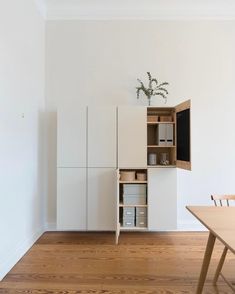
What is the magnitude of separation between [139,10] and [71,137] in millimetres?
2167

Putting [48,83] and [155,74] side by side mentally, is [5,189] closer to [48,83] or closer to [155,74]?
[48,83]

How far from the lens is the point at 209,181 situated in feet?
13.0

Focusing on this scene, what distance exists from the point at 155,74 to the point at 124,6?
43.3 inches

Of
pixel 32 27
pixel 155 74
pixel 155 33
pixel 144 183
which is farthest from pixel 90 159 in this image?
pixel 155 33

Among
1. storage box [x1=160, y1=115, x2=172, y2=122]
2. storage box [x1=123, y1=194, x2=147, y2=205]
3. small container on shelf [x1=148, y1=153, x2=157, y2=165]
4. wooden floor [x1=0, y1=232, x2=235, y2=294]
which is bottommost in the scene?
wooden floor [x1=0, y1=232, x2=235, y2=294]

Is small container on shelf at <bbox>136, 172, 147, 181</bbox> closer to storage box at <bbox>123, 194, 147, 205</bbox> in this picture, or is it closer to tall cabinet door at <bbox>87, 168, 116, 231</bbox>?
storage box at <bbox>123, 194, 147, 205</bbox>

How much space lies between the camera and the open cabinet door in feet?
10.5

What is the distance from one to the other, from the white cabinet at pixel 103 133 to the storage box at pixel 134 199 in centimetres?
47

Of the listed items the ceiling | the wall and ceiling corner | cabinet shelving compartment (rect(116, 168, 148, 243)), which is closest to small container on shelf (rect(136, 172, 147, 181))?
cabinet shelving compartment (rect(116, 168, 148, 243))

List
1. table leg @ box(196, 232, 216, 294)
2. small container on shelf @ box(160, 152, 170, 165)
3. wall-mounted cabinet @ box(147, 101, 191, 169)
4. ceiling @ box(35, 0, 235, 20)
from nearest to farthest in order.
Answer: table leg @ box(196, 232, 216, 294) → wall-mounted cabinet @ box(147, 101, 191, 169) → small container on shelf @ box(160, 152, 170, 165) → ceiling @ box(35, 0, 235, 20)

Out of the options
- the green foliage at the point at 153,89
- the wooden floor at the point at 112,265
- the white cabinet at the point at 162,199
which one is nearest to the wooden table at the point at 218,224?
the wooden floor at the point at 112,265

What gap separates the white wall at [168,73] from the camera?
3.97 meters

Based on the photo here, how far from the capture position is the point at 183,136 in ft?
11.1

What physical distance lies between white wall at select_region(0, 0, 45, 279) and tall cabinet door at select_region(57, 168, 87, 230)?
325mm
